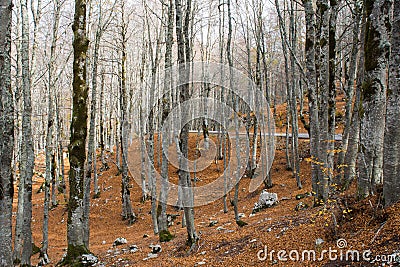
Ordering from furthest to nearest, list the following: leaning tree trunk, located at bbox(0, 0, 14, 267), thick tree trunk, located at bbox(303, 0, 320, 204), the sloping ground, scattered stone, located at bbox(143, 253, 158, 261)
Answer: scattered stone, located at bbox(143, 253, 158, 261)
thick tree trunk, located at bbox(303, 0, 320, 204)
leaning tree trunk, located at bbox(0, 0, 14, 267)
the sloping ground

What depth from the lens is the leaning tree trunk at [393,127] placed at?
4.30m

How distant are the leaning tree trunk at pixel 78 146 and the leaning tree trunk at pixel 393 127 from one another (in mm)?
5616

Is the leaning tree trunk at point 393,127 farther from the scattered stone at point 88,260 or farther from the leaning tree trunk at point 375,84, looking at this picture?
the scattered stone at point 88,260

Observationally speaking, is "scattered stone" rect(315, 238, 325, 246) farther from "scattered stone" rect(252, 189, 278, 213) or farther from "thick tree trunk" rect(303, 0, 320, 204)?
"scattered stone" rect(252, 189, 278, 213)

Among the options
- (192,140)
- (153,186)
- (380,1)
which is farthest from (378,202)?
(192,140)

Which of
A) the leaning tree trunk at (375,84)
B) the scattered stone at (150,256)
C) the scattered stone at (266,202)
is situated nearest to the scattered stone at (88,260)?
the scattered stone at (150,256)

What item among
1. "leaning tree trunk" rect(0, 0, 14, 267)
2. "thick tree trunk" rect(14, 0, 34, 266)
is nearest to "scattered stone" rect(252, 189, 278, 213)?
"thick tree trunk" rect(14, 0, 34, 266)

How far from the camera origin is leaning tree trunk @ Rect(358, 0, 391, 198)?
4.67m

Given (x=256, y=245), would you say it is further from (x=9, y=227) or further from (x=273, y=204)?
(x=273, y=204)

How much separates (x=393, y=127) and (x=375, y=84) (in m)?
0.72

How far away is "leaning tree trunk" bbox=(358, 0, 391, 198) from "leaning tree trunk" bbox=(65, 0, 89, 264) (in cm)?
536

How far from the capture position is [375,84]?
4.70 meters

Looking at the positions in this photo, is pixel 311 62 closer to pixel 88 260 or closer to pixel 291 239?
pixel 291 239

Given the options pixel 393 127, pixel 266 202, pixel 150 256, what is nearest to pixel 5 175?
pixel 150 256
